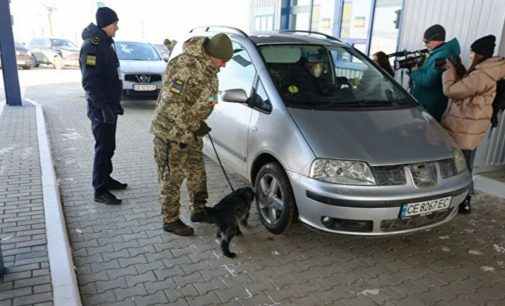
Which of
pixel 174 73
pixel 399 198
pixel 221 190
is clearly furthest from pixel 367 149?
pixel 221 190

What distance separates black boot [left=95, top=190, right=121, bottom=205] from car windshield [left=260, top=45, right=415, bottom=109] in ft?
6.66

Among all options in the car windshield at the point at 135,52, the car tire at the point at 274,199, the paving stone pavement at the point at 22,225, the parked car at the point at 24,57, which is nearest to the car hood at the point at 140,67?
the car windshield at the point at 135,52

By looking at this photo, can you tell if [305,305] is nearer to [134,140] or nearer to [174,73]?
[174,73]

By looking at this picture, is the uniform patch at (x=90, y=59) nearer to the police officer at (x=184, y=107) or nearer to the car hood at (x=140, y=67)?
the police officer at (x=184, y=107)

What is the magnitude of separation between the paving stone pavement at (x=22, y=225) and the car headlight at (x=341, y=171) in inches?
78.5

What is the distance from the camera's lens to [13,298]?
2.53m

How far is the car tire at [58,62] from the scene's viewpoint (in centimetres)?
1928

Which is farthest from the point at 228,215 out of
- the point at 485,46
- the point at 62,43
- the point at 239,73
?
the point at 62,43

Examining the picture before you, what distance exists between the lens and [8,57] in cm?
838

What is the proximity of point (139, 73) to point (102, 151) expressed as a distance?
5646 millimetres

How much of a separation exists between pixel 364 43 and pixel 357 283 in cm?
540

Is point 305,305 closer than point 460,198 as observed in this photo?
Yes

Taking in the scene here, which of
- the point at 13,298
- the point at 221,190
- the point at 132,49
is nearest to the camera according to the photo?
the point at 13,298

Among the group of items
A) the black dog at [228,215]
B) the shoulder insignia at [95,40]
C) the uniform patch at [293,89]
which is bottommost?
the black dog at [228,215]
